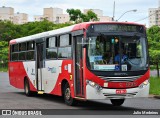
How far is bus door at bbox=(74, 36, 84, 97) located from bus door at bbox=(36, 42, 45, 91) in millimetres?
4090

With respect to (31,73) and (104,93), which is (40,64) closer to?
(31,73)

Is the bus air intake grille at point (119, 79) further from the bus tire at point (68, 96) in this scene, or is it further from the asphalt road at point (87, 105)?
the bus tire at point (68, 96)

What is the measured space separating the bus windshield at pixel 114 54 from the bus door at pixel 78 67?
2.28ft

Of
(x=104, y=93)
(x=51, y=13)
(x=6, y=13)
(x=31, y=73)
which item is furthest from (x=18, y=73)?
(x=6, y=13)

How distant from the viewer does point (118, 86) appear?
1472 cm

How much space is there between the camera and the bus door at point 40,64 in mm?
20016

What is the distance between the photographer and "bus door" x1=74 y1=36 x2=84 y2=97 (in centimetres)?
1540

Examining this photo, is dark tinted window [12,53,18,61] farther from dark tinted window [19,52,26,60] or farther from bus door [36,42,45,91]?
bus door [36,42,45,91]

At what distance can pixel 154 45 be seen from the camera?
39594mm

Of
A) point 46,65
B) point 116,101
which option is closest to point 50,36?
point 46,65

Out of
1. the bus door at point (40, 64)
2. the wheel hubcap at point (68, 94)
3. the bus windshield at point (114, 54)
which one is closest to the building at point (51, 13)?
the bus door at point (40, 64)

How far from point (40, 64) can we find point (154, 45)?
69.1 ft

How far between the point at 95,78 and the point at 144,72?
5.77 ft

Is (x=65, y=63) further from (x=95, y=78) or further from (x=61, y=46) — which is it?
(x=95, y=78)
